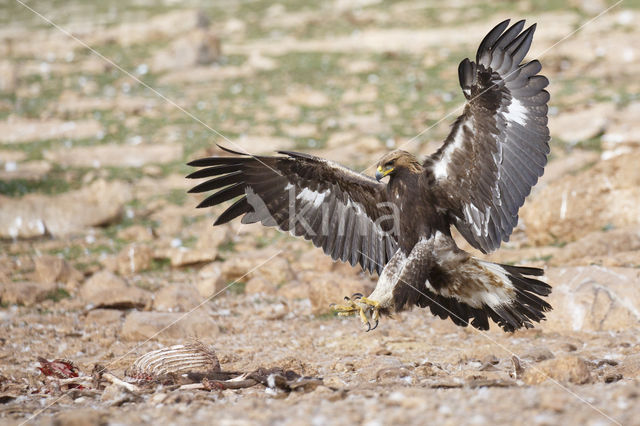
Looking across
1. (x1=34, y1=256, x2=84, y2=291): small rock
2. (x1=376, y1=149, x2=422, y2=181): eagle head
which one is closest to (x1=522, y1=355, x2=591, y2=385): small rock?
(x1=376, y1=149, x2=422, y2=181): eagle head

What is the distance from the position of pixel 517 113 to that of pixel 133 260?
5809 mm

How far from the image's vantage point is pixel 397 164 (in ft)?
19.5

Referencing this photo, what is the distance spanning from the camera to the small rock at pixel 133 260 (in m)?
9.58

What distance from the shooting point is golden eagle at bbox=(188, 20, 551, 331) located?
565 cm

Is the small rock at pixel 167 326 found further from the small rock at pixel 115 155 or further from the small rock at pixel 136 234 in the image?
the small rock at pixel 115 155

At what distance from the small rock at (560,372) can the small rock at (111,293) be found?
194 inches

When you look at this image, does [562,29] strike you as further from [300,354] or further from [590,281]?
[300,354]

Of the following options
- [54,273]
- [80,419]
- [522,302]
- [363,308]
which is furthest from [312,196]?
[54,273]

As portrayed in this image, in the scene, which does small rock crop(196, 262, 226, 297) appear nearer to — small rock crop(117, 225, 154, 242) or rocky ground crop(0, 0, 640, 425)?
rocky ground crop(0, 0, 640, 425)

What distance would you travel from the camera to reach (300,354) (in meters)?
6.83

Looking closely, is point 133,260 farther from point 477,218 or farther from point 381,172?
point 477,218

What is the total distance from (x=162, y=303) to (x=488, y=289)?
4.00 metres

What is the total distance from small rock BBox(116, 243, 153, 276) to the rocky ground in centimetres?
3

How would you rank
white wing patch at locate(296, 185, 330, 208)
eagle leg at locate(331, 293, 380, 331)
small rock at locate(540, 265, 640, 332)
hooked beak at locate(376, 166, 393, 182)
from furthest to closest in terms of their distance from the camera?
1. small rock at locate(540, 265, 640, 332)
2. white wing patch at locate(296, 185, 330, 208)
3. hooked beak at locate(376, 166, 393, 182)
4. eagle leg at locate(331, 293, 380, 331)
